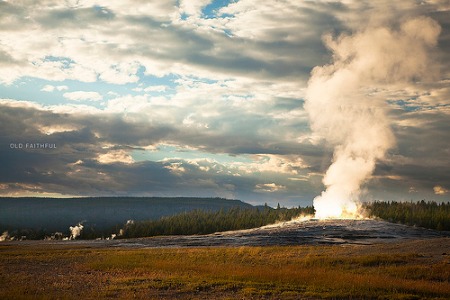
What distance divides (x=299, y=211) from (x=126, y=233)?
6515 cm

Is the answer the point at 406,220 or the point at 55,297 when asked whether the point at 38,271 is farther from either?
the point at 406,220

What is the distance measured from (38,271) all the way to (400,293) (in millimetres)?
30934

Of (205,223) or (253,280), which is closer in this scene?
(253,280)

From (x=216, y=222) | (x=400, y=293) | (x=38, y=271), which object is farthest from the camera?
(x=216, y=222)

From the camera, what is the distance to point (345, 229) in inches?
3703

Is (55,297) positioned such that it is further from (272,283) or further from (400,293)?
(400,293)

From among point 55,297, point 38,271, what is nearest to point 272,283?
point 55,297

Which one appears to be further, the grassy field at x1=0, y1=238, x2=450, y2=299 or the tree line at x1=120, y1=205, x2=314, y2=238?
the tree line at x1=120, y1=205, x2=314, y2=238

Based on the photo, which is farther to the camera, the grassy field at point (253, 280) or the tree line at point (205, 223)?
the tree line at point (205, 223)

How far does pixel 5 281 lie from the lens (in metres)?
35.5

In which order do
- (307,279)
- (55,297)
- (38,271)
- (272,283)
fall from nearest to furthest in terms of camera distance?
(55,297), (272,283), (307,279), (38,271)

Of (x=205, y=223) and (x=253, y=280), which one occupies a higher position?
(x=253, y=280)

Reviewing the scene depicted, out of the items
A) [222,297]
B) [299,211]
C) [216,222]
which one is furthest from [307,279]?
[299,211]

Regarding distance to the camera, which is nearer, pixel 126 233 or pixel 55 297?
pixel 55 297
